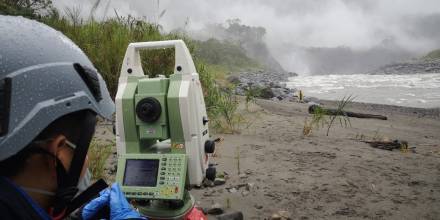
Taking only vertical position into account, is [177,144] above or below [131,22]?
below

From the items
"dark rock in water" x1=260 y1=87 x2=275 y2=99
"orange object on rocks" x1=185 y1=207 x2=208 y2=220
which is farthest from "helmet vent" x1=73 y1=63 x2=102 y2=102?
"dark rock in water" x1=260 y1=87 x2=275 y2=99

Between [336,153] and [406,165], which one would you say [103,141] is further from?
[406,165]

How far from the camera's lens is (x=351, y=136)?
251 inches

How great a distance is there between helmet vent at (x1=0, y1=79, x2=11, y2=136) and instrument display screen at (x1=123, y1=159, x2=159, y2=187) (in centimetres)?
119

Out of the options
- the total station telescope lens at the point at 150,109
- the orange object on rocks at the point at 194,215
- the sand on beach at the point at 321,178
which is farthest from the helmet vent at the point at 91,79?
the sand on beach at the point at 321,178

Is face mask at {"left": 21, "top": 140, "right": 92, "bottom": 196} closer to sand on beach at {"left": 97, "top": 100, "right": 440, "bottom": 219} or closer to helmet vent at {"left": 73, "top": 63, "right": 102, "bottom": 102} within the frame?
helmet vent at {"left": 73, "top": 63, "right": 102, "bottom": 102}

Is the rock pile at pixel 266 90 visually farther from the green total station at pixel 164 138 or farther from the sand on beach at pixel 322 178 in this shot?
the green total station at pixel 164 138

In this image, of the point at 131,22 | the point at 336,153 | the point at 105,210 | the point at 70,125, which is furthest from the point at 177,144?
the point at 131,22

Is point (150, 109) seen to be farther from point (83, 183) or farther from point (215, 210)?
point (215, 210)

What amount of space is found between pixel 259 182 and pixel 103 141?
75.0 inches

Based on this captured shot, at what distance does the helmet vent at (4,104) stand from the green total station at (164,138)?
1169 mm

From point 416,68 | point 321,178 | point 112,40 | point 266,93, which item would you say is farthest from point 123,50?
point 416,68

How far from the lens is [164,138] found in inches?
94.9

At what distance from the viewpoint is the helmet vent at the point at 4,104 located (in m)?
1.18
